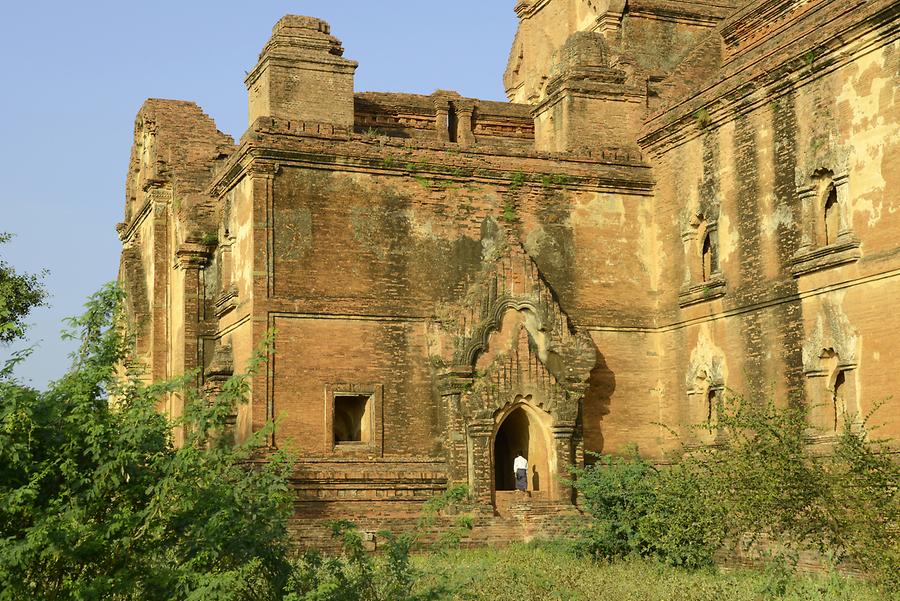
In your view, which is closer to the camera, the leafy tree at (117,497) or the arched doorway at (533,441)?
the leafy tree at (117,497)

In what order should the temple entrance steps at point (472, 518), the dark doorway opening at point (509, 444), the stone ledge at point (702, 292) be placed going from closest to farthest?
the temple entrance steps at point (472, 518) → the stone ledge at point (702, 292) → the dark doorway opening at point (509, 444)

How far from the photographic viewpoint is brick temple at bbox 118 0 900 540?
16.8 m

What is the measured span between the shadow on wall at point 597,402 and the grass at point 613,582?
4.17 metres

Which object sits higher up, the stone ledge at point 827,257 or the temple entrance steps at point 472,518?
the stone ledge at point 827,257

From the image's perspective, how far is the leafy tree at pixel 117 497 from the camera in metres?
8.73

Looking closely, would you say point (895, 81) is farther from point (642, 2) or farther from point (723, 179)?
point (642, 2)

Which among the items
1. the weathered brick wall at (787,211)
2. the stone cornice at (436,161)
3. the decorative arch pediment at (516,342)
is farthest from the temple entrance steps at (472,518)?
the stone cornice at (436,161)

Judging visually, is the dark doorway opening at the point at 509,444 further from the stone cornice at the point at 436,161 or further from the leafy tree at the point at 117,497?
the leafy tree at the point at 117,497

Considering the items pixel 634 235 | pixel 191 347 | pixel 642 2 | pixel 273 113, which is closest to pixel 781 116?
pixel 634 235

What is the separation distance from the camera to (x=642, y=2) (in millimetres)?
23109

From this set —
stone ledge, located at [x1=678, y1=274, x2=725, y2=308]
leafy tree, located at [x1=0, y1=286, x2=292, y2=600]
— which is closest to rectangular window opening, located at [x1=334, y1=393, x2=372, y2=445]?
stone ledge, located at [x1=678, y1=274, x2=725, y2=308]

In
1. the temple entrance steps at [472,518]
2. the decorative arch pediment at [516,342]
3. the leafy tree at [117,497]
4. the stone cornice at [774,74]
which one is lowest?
the temple entrance steps at [472,518]

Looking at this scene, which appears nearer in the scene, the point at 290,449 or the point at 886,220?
the point at 886,220

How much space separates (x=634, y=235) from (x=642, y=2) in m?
4.78
